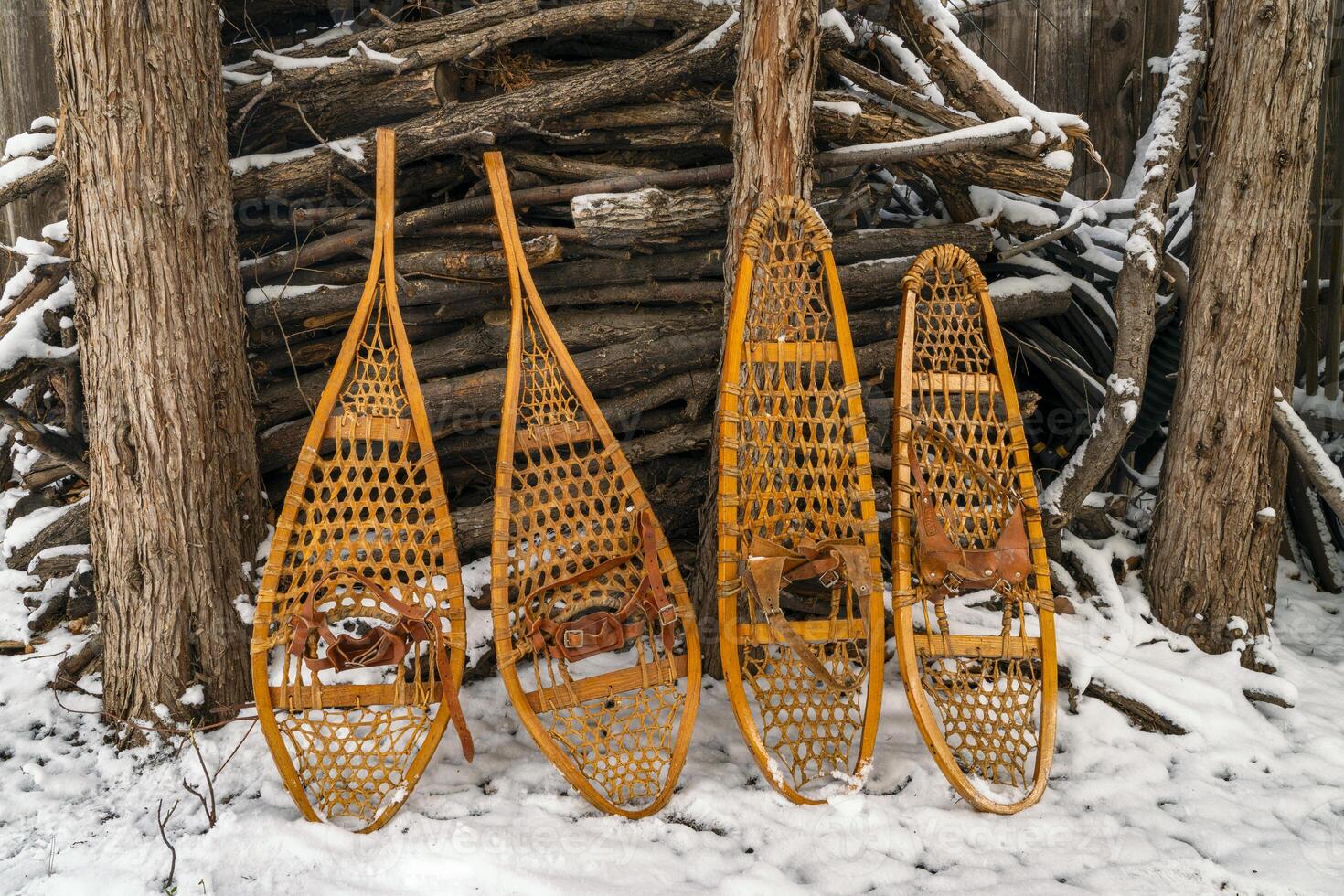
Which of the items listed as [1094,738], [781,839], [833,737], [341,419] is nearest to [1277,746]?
[1094,738]

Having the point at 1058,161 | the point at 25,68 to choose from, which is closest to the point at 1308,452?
the point at 1058,161

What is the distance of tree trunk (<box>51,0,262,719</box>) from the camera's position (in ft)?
7.89

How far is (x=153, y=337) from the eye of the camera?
2443mm

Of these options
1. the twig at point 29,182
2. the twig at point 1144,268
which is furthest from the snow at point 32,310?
the twig at point 1144,268

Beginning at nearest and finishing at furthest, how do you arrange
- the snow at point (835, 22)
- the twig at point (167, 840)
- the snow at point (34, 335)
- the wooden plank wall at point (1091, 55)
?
the twig at point (167, 840) → the snow at point (34, 335) → the snow at point (835, 22) → the wooden plank wall at point (1091, 55)

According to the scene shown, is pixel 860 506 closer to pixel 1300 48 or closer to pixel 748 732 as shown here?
pixel 748 732

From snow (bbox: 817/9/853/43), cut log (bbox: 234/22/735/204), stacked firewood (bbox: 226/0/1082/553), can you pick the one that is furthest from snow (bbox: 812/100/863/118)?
cut log (bbox: 234/22/735/204)

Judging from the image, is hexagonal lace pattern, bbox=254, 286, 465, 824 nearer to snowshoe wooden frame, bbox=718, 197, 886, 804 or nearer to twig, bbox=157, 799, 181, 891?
twig, bbox=157, 799, 181, 891

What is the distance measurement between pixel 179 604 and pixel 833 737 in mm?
2008

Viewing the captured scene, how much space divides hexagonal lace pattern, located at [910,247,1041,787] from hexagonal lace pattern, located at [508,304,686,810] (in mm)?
845

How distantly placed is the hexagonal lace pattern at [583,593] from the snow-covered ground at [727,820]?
0.12 m

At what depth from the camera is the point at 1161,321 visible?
138 inches

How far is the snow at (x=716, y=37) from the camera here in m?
2.88

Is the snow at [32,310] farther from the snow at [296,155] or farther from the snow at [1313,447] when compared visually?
the snow at [1313,447]
